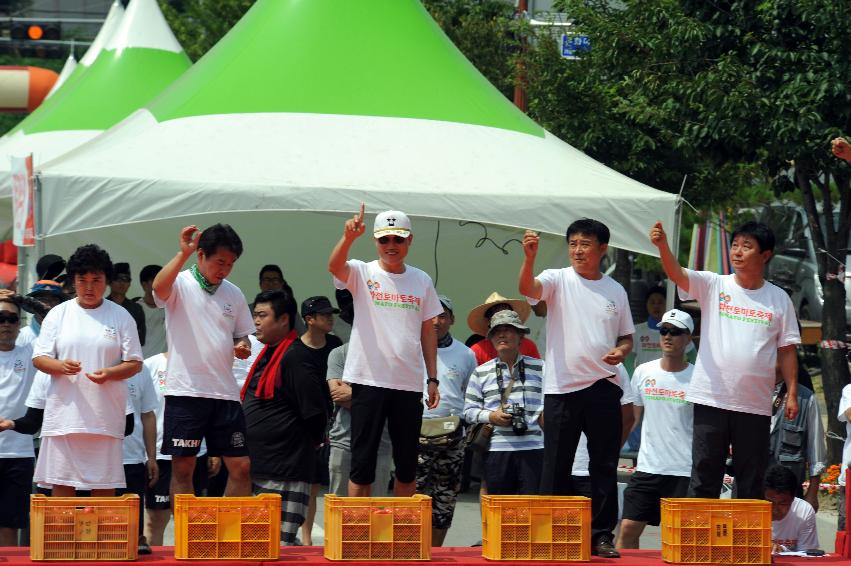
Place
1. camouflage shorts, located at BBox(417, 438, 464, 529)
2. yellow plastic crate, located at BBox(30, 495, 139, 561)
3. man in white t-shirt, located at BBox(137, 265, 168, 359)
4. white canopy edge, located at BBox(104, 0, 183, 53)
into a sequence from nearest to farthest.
→ yellow plastic crate, located at BBox(30, 495, 139, 561), camouflage shorts, located at BBox(417, 438, 464, 529), man in white t-shirt, located at BBox(137, 265, 168, 359), white canopy edge, located at BBox(104, 0, 183, 53)

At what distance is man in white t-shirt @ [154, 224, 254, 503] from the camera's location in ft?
24.3

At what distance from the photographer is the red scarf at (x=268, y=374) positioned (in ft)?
27.4

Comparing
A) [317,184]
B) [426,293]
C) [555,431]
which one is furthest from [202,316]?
[317,184]

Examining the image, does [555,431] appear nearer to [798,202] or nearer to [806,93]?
[806,93]

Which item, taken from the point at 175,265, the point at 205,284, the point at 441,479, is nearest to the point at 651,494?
the point at 441,479

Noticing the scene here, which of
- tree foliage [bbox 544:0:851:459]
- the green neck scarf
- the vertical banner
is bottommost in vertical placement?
the green neck scarf

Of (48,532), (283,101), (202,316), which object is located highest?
(283,101)

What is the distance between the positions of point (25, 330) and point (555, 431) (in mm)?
3278

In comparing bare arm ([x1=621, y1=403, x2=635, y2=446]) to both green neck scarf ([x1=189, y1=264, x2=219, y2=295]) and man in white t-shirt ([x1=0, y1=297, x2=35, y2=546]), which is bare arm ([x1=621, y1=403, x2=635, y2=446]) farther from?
man in white t-shirt ([x1=0, y1=297, x2=35, y2=546])

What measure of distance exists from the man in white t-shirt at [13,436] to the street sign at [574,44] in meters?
8.27

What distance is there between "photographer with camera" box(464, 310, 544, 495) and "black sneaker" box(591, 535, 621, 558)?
133 cm

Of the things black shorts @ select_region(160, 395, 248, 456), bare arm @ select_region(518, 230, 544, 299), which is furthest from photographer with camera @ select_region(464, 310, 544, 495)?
black shorts @ select_region(160, 395, 248, 456)

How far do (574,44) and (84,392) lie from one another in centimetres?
945

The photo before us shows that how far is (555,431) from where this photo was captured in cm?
722
